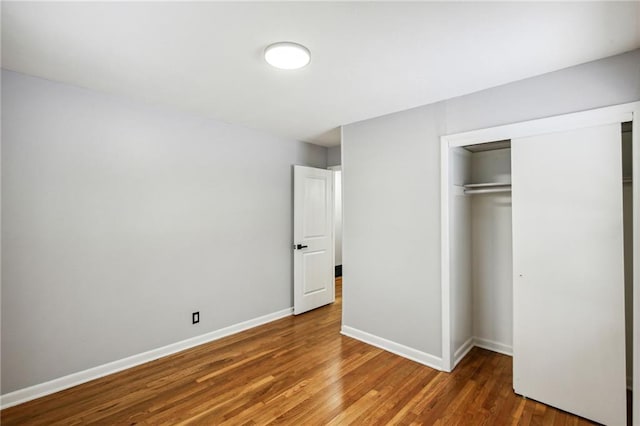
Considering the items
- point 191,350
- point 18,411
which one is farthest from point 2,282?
point 191,350

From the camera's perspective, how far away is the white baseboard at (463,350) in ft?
9.44

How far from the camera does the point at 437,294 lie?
2.82 m

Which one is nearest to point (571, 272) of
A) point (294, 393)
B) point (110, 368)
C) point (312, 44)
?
point (294, 393)

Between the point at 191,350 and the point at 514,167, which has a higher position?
the point at 514,167

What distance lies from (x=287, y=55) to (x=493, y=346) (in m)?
3.40

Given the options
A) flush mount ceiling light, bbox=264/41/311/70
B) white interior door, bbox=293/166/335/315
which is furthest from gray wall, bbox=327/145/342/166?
flush mount ceiling light, bbox=264/41/311/70

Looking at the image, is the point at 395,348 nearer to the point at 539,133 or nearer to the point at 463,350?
the point at 463,350

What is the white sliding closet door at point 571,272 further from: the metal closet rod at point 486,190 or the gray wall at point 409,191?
the metal closet rod at point 486,190

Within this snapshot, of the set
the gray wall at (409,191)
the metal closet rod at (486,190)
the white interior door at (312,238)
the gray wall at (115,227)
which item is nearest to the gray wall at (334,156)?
the white interior door at (312,238)

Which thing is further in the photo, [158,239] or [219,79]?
[158,239]

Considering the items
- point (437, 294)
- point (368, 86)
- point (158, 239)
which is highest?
point (368, 86)

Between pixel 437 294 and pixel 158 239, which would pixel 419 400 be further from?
pixel 158 239

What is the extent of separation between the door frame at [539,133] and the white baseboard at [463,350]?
116 millimetres

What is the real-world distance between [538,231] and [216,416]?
271 centimetres
